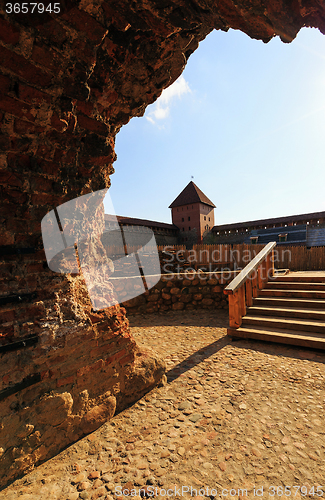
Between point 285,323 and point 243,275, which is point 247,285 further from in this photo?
point 285,323

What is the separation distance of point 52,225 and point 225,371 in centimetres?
297

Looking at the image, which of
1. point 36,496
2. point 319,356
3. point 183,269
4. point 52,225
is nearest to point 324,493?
point 36,496

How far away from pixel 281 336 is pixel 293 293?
1644 mm

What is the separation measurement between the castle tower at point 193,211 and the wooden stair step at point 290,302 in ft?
70.6

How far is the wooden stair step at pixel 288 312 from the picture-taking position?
4.30 meters

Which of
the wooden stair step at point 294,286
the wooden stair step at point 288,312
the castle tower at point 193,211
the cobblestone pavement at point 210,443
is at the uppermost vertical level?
the castle tower at point 193,211

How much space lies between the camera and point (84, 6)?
1.41 meters

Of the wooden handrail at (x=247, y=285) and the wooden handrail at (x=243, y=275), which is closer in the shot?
the wooden handrail at (x=243, y=275)

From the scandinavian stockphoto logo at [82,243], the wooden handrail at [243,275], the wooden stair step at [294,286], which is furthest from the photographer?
the wooden stair step at [294,286]

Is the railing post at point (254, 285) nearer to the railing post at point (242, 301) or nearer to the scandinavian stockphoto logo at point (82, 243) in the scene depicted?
the railing post at point (242, 301)

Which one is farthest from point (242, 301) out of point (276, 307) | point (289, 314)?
point (289, 314)

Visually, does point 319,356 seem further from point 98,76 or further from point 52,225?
point 98,76

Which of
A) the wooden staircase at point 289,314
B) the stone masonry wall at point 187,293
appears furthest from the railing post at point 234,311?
the stone masonry wall at point 187,293

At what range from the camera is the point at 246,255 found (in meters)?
13.1
